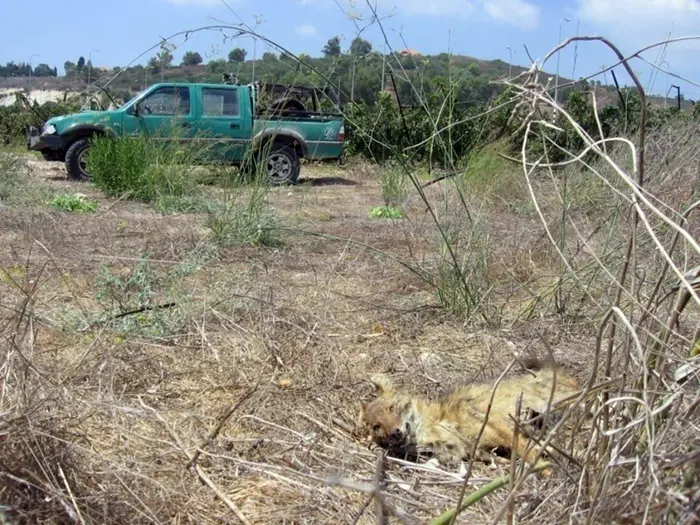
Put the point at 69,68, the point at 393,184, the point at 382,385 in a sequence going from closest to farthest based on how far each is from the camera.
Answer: the point at 382,385 → the point at 393,184 → the point at 69,68

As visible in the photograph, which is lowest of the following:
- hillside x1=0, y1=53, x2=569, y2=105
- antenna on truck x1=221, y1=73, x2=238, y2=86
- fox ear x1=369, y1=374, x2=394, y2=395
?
fox ear x1=369, y1=374, x2=394, y2=395

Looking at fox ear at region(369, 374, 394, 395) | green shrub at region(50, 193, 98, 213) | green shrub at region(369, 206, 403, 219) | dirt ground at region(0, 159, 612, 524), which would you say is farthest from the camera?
green shrub at region(369, 206, 403, 219)

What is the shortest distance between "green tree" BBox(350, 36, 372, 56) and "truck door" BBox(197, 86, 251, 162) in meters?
7.98

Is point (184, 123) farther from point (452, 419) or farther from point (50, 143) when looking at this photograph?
point (452, 419)

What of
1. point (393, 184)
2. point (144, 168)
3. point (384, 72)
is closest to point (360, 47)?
point (384, 72)

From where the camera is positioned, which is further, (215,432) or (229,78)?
(229,78)

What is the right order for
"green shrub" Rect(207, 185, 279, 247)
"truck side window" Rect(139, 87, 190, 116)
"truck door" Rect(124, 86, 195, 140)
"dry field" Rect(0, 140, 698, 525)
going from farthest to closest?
"truck side window" Rect(139, 87, 190, 116) → "truck door" Rect(124, 86, 195, 140) → "green shrub" Rect(207, 185, 279, 247) → "dry field" Rect(0, 140, 698, 525)

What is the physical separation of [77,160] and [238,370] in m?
9.28

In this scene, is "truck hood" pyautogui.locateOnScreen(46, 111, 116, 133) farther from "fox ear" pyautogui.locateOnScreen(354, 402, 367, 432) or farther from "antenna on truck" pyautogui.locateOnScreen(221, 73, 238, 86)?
"fox ear" pyautogui.locateOnScreen(354, 402, 367, 432)

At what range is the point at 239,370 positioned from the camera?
3.21m

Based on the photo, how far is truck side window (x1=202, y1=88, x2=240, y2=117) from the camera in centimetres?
1195

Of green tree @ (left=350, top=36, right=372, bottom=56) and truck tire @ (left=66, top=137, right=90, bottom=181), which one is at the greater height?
green tree @ (left=350, top=36, right=372, bottom=56)

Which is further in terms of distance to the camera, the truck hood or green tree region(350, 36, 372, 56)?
the truck hood

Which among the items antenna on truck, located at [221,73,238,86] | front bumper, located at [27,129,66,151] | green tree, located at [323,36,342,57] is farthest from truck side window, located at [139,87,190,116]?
green tree, located at [323,36,342,57]
